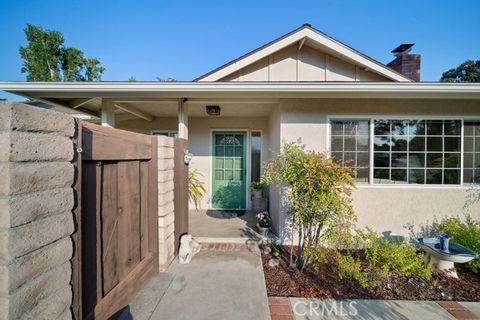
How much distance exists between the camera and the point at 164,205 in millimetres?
2914

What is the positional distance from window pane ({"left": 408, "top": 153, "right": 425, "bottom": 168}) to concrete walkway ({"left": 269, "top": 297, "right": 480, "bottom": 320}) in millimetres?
2153

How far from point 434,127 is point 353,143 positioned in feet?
4.89

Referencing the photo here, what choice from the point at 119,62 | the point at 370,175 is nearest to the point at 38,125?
the point at 370,175

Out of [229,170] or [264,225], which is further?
[229,170]

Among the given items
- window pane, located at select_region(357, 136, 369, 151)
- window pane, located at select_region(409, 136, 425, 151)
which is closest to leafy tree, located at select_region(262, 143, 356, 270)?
window pane, located at select_region(357, 136, 369, 151)

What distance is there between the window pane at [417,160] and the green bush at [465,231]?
1.02 m

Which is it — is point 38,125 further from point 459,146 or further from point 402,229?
point 459,146

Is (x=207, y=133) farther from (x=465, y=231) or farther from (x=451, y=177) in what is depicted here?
(x=465, y=231)

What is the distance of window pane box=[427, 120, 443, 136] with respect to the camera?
381 cm

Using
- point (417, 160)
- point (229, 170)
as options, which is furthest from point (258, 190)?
point (417, 160)

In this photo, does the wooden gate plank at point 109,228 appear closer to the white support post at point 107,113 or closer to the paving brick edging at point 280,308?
the paving brick edging at point 280,308

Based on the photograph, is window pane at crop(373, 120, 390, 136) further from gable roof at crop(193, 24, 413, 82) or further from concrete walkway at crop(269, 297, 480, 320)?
concrete walkway at crop(269, 297, 480, 320)

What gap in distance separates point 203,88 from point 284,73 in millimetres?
2424

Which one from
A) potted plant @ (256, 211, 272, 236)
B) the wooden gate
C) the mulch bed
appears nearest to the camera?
the wooden gate
